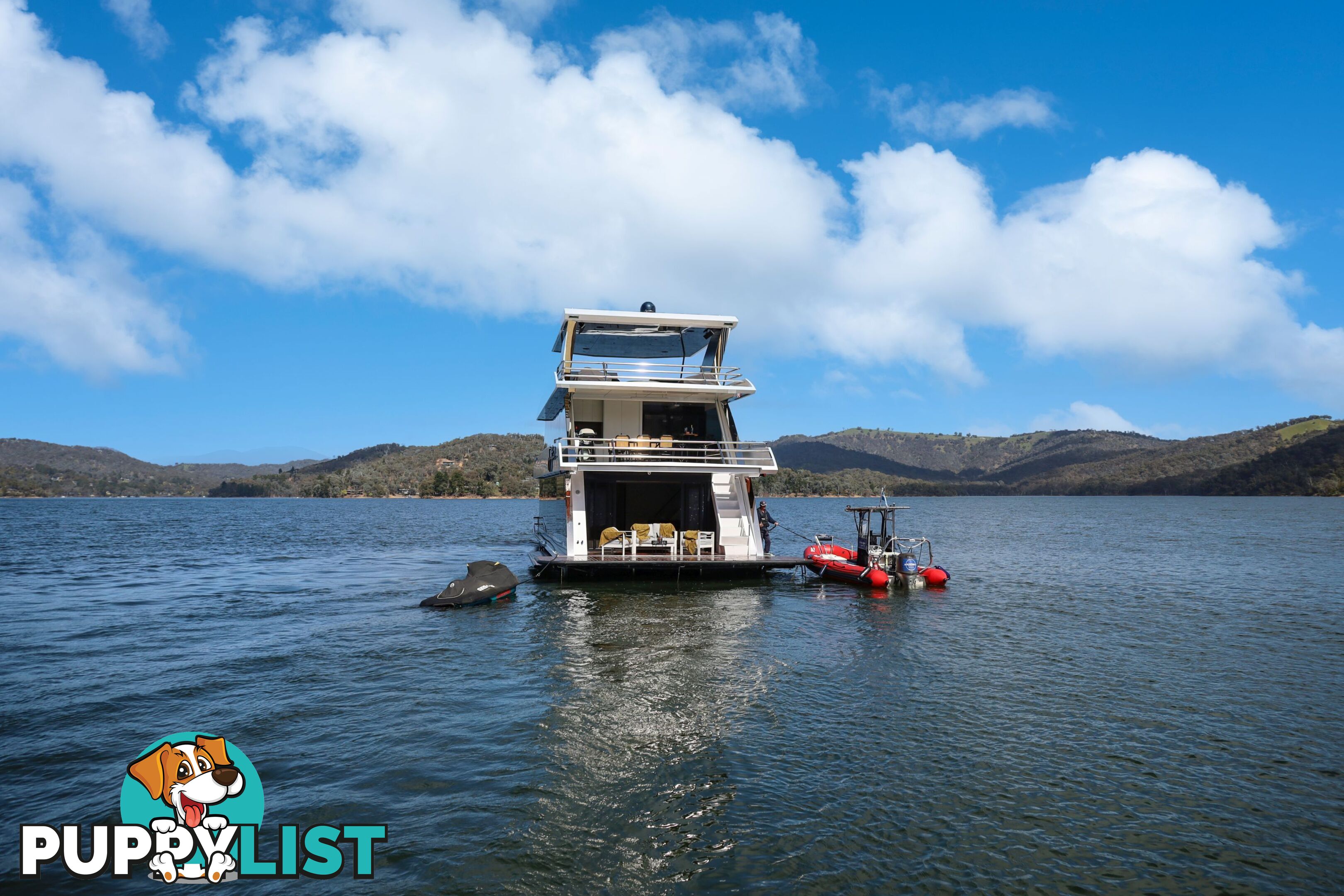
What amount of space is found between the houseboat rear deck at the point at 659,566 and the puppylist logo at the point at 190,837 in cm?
1407

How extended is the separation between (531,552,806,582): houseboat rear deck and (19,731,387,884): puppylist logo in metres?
14.1

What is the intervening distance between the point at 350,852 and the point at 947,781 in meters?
6.40

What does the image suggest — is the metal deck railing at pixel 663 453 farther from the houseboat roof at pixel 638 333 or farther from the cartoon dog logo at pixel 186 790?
the cartoon dog logo at pixel 186 790

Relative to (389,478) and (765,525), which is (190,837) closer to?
(765,525)

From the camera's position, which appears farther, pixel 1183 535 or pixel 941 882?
pixel 1183 535

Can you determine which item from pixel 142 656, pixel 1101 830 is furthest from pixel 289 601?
pixel 1101 830

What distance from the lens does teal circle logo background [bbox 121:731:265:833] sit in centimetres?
714

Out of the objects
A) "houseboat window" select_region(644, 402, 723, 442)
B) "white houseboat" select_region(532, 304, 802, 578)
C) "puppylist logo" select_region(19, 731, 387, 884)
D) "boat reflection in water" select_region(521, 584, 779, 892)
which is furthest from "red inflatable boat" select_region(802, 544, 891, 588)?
"puppylist logo" select_region(19, 731, 387, 884)

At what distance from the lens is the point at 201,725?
1013cm

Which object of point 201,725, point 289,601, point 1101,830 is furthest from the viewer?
point 289,601

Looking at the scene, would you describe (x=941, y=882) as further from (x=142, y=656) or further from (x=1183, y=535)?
(x=1183, y=535)

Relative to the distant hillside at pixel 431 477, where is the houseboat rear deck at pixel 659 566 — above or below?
below

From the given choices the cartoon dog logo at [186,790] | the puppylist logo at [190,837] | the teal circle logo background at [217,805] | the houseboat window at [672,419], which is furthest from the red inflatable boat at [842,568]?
the cartoon dog logo at [186,790]

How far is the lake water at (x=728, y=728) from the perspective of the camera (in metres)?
6.72
